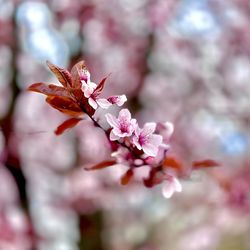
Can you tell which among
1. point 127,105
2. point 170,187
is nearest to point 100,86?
point 170,187

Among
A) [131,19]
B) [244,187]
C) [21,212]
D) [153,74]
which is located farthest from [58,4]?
[244,187]

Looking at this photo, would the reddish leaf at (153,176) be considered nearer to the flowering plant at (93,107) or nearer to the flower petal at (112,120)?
the flowering plant at (93,107)

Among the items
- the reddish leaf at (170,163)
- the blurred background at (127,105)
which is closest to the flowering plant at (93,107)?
the reddish leaf at (170,163)

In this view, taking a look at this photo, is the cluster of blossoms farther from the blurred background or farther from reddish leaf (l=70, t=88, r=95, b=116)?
the blurred background

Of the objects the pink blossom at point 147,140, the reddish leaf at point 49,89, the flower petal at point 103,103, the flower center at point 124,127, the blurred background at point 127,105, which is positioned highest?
the reddish leaf at point 49,89

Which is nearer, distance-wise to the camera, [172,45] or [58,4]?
[58,4]

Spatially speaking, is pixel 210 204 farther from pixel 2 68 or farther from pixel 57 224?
pixel 2 68
